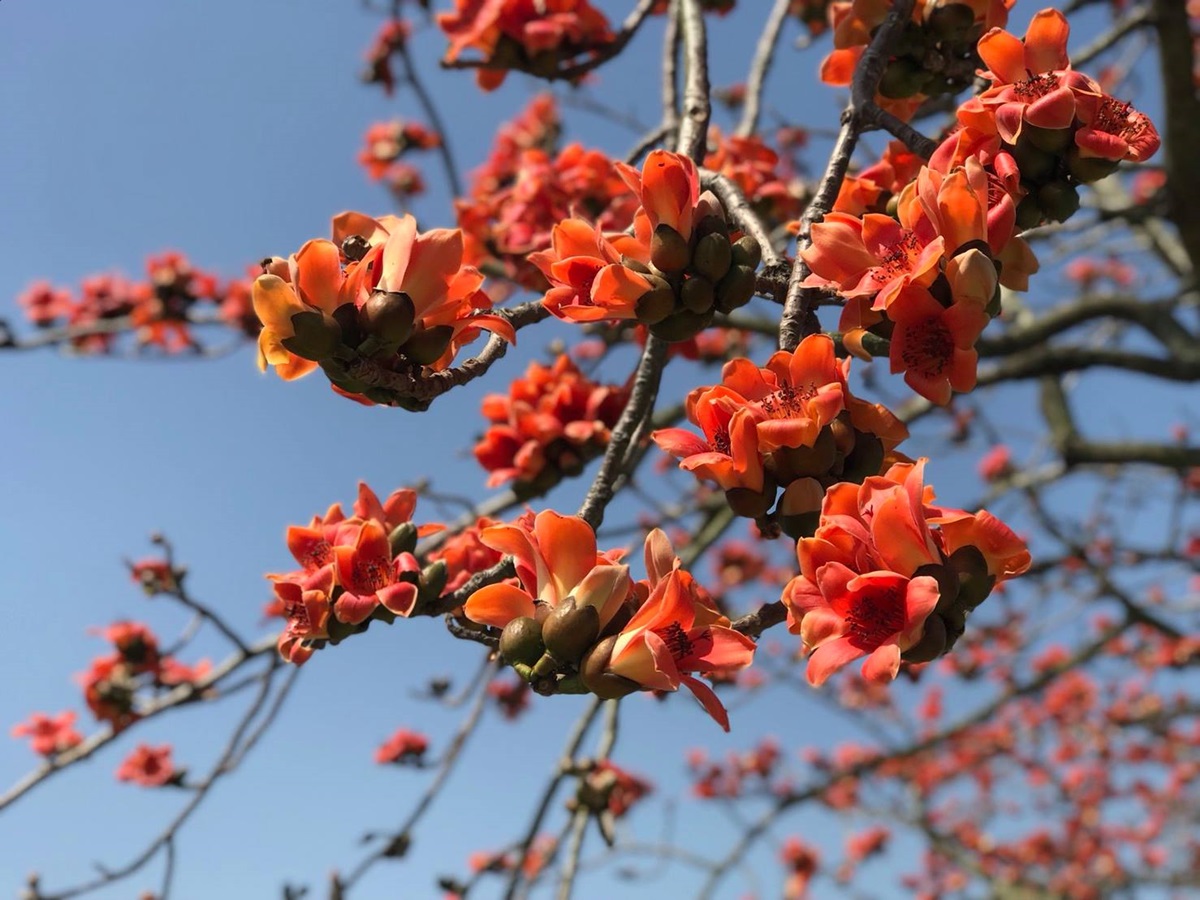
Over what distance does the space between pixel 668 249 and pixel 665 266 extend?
0.06 feet


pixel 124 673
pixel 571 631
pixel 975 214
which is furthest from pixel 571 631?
pixel 124 673

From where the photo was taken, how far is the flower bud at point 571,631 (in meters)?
0.85

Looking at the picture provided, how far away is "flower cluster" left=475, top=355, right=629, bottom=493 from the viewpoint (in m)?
1.60

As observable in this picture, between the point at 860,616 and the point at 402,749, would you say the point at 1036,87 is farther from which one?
the point at 402,749

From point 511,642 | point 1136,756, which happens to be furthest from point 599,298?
point 1136,756

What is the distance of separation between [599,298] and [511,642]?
0.38 metres

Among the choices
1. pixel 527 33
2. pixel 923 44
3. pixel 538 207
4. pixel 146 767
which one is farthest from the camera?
pixel 146 767

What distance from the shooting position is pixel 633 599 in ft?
2.95

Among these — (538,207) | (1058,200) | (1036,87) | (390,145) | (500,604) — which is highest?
(390,145)

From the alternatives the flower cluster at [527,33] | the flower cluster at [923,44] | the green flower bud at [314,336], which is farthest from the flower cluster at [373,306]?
the flower cluster at [527,33]

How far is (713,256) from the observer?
963 millimetres

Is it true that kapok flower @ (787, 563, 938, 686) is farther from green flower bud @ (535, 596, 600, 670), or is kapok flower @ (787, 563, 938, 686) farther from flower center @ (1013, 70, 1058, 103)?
flower center @ (1013, 70, 1058, 103)

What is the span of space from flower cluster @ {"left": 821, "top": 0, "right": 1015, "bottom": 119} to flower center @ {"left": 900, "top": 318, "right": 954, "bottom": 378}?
0.61 meters

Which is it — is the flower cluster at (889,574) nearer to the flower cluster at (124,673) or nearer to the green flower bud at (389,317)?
the green flower bud at (389,317)
